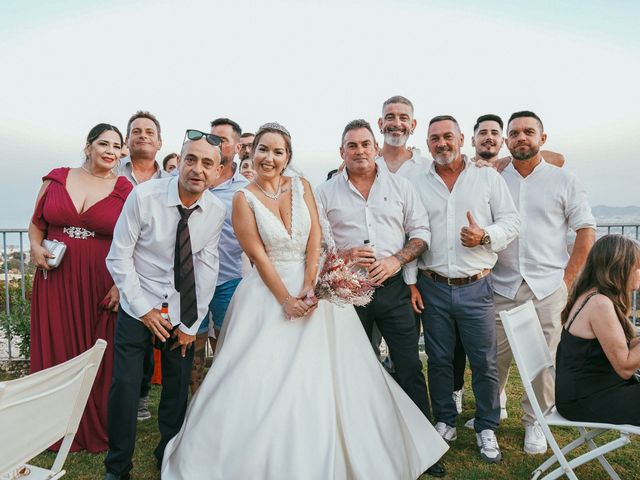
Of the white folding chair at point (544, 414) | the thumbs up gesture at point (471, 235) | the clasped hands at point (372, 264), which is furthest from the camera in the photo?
the thumbs up gesture at point (471, 235)

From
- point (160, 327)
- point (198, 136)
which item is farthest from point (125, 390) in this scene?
point (198, 136)

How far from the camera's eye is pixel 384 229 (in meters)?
4.22

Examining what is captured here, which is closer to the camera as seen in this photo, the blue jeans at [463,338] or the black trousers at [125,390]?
the black trousers at [125,390]

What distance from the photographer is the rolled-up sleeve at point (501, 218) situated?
4.18 metres

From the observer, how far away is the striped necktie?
3727 millimetres

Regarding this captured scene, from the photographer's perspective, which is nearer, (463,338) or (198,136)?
(198,136)

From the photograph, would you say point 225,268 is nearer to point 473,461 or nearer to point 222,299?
point 222,299

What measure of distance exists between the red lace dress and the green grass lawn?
280 mm

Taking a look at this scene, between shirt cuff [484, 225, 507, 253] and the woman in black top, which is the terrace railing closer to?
shirt cuff [484, 225, 507, 253]

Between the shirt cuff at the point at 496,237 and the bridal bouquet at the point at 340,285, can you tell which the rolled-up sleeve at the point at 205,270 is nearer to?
the bridal bouquet at the point at 340,285

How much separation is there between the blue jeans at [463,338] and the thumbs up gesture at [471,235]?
35 centimetres

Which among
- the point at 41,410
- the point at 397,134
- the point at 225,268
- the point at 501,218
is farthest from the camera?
the point at 397,134

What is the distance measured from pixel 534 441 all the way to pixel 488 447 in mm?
443

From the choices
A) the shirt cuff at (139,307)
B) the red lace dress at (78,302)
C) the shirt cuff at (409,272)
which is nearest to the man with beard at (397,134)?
the shirt cuff at (409,272)
